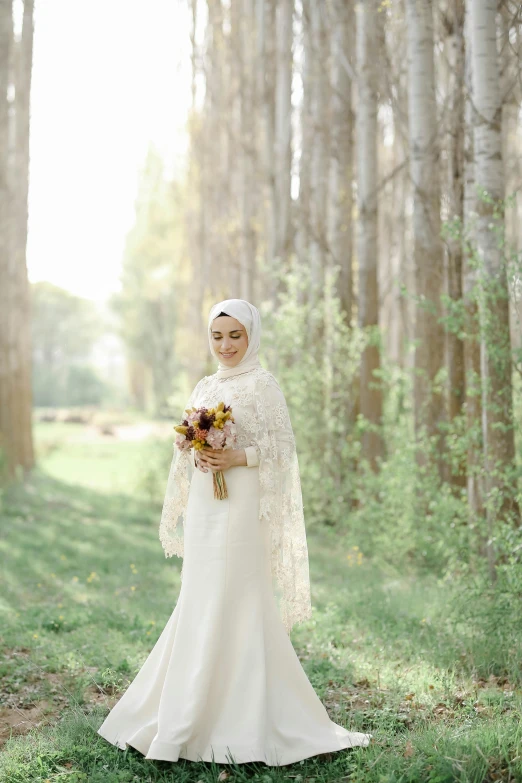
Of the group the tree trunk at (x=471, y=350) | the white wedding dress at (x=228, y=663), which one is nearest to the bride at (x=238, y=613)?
the white wedding dress at (x=228, y=663)

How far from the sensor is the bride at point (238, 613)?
367 cm

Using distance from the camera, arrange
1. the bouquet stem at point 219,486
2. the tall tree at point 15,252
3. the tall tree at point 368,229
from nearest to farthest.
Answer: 1. the bouquet stem at point 219,486
2. the tall tree at point 368,229
3. the tall tree at point 15,252

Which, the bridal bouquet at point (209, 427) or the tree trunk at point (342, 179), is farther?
the tree trunk at point (342, 179)

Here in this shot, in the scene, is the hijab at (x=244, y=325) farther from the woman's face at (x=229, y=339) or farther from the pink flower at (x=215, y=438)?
the pink flower at (x=215, y=438)

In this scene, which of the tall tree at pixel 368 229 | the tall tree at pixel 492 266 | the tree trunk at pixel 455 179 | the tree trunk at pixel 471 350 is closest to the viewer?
the tall tree at pixel 492 266

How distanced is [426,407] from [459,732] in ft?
14.3

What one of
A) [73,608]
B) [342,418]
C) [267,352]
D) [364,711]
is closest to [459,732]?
[364,711]

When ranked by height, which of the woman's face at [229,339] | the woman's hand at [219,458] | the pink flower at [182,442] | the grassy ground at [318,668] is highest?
the woman's face at [229,339]

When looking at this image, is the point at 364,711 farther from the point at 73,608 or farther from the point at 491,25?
the point at 491,25

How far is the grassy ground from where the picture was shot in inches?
143

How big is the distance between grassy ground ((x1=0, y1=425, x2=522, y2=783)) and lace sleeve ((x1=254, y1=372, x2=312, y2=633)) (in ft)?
2.45

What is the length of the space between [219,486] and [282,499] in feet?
1.06

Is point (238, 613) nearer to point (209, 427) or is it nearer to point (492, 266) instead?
point (209, 427)

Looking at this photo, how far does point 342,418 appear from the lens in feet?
33.3
